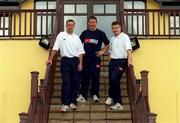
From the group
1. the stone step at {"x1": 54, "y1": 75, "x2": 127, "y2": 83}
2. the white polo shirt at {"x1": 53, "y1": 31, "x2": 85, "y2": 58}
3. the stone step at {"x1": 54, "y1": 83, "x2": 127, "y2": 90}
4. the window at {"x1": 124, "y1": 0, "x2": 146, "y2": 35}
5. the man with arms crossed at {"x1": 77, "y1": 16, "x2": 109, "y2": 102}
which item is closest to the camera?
the white polo shirt at {"x1": 53, "y1": 31, "x2": 85, "y2": 58}

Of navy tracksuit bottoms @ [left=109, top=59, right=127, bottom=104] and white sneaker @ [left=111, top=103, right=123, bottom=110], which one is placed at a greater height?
navy tracksuit bottoms @ [left=109, top=59, right=127, bottom=104]

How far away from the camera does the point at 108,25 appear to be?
Result: 15969mm

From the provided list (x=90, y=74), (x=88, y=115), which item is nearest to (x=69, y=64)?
(x=90, y=74)

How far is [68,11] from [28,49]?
2.30m

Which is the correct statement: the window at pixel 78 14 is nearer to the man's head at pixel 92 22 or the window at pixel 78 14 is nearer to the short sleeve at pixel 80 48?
the man's head at pixel 92 22

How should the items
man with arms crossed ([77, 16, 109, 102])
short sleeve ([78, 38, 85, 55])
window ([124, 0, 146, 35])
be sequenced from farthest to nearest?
window ([124, 0, 146, 35])
man with arms crossed ([77, 16, 109, 102])
short sleeve ([78, 38, 85, 55])

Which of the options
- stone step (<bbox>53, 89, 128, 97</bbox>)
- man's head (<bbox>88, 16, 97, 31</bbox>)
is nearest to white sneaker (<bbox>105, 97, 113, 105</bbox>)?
stone step (<bbox>53, 89, 128, 97</bbox>)

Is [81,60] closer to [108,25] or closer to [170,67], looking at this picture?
[170,67]

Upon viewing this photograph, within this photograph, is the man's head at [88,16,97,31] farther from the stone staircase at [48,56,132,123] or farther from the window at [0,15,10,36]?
the window at [0,15,10,36]

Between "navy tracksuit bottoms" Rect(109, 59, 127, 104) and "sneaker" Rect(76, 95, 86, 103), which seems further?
"sneaker" Rect(76, 95, 86, 103)

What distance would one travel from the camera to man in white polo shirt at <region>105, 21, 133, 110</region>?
11570 millimetres

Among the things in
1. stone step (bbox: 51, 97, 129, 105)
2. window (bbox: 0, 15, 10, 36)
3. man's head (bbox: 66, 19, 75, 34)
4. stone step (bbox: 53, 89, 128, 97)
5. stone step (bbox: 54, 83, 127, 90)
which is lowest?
stone step (bbox: 51, 97, 129, 105)

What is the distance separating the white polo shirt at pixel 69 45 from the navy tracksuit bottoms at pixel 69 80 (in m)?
0.11

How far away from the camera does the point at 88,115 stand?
1154cm
